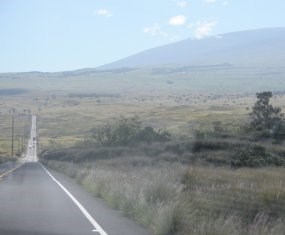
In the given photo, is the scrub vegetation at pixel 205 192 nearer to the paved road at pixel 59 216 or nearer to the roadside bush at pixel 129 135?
the paved road at pixel 59 216

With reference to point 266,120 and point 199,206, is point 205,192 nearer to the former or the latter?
point 199,206

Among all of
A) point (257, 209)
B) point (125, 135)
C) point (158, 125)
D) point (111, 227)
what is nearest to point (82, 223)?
point (111, 227)

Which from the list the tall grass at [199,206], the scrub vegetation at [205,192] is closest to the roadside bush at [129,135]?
the scrub vegetation at [205,192]

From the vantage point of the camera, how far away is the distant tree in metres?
50.3

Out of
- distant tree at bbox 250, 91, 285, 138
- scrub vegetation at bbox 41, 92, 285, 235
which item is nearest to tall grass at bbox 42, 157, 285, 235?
scrub vegetation at bbox 41, 92, 285, 235

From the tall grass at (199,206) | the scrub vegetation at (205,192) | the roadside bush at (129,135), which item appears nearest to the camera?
the tall grass at (199,206)

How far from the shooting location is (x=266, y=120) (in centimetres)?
5628

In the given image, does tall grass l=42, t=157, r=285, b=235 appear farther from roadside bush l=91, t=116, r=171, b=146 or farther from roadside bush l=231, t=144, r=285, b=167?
roadside bush l=91, t=116, r=171, b=146

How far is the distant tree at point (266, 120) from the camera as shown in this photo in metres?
50.3

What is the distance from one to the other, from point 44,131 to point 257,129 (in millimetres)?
118236

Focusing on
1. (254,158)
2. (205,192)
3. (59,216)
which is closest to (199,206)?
(205,192)

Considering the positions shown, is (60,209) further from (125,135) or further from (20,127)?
(20,127)

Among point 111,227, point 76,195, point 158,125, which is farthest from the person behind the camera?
point 158,125

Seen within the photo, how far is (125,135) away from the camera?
230ft
